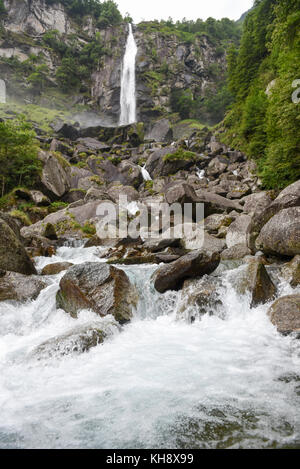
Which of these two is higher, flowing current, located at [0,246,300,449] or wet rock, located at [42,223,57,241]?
wet rock, located at [42,223,57,241]

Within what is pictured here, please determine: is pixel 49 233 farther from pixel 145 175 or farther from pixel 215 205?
pixel 145 175

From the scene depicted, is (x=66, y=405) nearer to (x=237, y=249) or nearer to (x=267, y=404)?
(x=267, y=404)

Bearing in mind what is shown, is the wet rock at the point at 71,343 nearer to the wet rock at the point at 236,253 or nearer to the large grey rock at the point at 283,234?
the large grey rock at the point at 283,234

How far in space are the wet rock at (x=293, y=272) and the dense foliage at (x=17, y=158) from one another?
2307 cm

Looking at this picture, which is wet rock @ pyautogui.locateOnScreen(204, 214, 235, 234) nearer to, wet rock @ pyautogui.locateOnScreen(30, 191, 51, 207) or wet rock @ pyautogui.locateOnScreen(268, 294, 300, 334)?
wet rock @ pyautogui.locateOnScreen(268, 294, 300, 334)

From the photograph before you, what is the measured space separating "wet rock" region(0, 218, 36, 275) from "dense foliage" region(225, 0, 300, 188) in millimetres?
12637

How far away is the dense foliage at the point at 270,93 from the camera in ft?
43.6

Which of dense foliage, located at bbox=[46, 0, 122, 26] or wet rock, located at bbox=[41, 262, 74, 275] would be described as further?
dense foliage, located at bbox=[46, 0, 122, 26]

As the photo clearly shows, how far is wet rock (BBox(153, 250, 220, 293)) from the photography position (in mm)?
8164

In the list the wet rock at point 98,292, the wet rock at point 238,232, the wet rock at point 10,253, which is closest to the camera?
the wet rock at point 98,292

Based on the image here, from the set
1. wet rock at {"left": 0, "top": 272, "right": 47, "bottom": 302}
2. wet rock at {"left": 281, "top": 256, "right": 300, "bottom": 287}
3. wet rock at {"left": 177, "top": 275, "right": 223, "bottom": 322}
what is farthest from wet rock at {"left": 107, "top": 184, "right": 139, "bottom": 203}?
wet rock at {"left": 281, "top": 256, "right": 300, "bottom": 287}

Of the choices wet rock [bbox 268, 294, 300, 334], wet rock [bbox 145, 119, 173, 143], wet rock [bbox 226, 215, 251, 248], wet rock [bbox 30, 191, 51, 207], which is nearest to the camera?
wet rock [bbox 268, 294, 300, 334]

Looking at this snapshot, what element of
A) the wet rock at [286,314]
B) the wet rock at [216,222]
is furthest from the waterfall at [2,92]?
the wet rock at [286,314]
